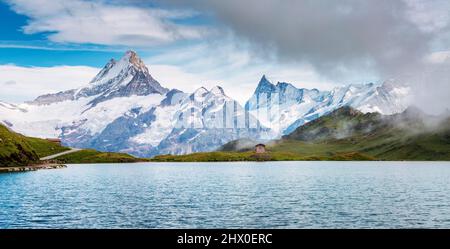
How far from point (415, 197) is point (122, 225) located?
81.6 meters

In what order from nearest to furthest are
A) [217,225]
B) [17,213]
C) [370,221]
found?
[217,225] < [370,221] < [17,213]

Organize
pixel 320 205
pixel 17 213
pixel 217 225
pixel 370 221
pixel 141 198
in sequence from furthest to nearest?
pixel 141 198
pixel 320 205
pixel 17 213
pixel 370 221
pixel 217 225

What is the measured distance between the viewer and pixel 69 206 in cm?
10994

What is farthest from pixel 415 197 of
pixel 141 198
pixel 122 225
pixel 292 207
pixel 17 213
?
pixel 17 213

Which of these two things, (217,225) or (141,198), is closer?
(217,225)

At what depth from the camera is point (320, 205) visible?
353ft

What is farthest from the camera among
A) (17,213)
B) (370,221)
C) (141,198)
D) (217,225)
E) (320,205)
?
(141,198)

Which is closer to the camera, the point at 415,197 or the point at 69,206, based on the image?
the point at 69,206
